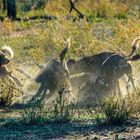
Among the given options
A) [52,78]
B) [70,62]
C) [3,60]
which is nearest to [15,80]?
[3,60]

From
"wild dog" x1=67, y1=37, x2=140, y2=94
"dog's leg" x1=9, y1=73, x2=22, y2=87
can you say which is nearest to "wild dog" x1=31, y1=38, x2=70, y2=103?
"dog's leg" x1=9, y1=73, x2=22, y2=87

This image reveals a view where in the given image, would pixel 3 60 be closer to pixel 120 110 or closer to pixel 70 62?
pixel 70 62

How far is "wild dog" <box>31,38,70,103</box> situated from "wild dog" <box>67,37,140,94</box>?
1.72ft

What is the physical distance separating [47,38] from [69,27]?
23.8 inches

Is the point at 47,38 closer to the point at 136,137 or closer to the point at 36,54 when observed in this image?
the point at 36,54

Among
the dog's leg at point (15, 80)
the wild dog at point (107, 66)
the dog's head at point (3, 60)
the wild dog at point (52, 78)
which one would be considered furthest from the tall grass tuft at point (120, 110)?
the dog's head at point (3, 60)

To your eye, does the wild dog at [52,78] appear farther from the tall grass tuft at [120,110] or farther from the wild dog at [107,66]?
the tall grass tuft at [120,110]

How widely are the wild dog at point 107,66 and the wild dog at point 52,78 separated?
0.52 m

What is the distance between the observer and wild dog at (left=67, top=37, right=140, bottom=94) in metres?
14.5

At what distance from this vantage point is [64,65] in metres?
14.7

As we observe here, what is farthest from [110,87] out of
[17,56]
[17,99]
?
[17,56]

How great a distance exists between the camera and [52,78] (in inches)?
568

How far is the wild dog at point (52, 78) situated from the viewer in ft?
47.2

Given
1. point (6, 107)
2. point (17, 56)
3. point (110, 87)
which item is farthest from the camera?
point (17, 56)
